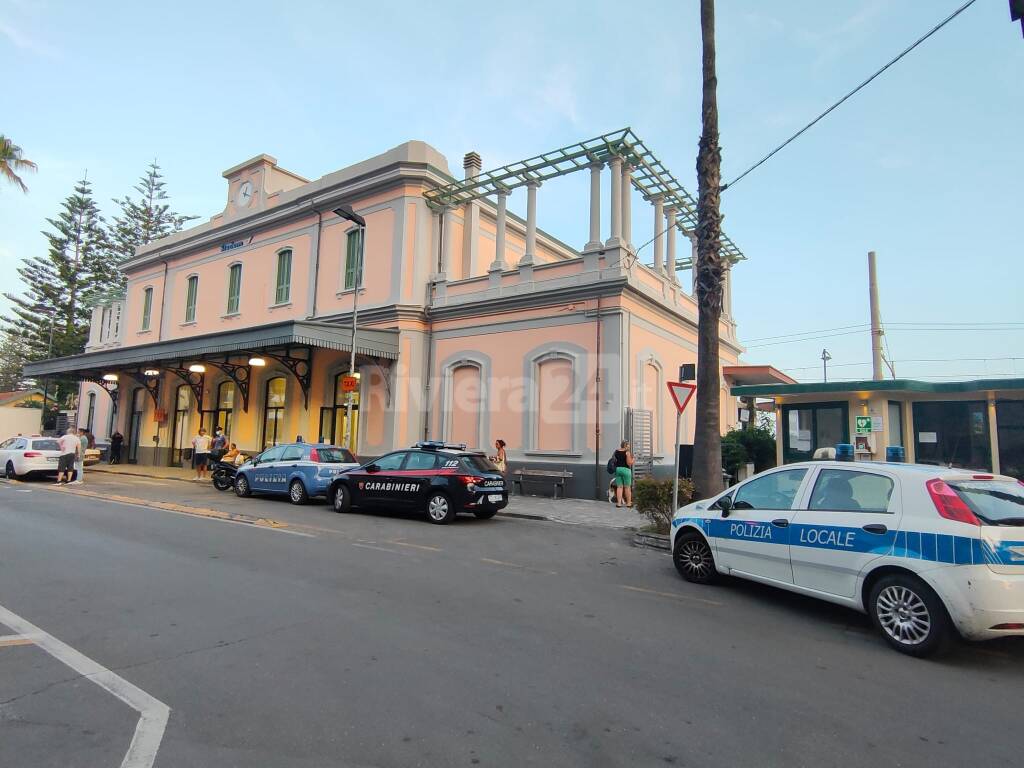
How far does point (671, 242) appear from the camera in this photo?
2133cm

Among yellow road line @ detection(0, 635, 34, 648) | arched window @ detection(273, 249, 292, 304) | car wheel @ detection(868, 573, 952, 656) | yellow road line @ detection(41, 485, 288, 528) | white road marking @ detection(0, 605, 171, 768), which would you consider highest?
arched window @ detection(273, 249, 292, 304)

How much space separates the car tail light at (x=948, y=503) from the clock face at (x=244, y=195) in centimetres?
2728

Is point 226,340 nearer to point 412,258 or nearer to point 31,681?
point 412,258

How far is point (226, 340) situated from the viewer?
2039 cm

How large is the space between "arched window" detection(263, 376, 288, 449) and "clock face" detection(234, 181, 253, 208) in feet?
27.7

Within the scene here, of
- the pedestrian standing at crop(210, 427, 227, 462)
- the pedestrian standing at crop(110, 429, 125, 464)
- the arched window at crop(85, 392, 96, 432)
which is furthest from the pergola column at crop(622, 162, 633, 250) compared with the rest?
the arched window at crop(85, 392, 96, 432)

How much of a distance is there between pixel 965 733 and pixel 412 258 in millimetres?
19134

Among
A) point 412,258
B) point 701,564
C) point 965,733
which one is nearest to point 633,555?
point 701,564

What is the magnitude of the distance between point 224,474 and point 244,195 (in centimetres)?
1444

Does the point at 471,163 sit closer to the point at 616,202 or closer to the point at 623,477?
the point at 616,202

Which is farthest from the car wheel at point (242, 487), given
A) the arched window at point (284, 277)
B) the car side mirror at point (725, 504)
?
the car side mirror at point (725, 504)

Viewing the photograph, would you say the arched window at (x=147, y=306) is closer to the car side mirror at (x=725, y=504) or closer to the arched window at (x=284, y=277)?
the arched window at (x=284, y=277)

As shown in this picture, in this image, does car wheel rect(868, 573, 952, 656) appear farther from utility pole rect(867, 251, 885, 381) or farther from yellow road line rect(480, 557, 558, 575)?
utility pole rect(867, 251, 885, 381)

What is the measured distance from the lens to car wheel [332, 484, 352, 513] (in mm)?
13719
